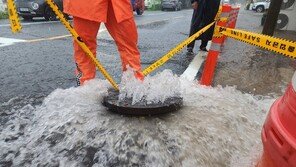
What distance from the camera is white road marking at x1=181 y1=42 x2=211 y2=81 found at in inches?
190

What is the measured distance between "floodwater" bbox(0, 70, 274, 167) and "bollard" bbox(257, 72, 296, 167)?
0.79 m

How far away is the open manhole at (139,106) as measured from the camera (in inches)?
112

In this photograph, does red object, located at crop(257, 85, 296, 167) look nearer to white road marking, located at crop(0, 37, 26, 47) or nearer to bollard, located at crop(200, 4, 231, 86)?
bollard, located at crop(200, 4, 231, 86)

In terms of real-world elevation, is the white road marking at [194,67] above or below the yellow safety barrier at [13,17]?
below

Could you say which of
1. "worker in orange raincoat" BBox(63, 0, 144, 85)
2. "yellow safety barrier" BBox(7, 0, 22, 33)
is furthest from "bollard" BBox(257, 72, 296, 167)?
"yellow safety barrier" BBox(7, 0, 22, 33)

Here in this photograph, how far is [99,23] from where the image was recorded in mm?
3342

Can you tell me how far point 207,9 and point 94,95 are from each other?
459 cm

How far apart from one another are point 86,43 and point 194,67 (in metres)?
2.51

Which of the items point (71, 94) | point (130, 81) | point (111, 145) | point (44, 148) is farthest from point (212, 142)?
point (71, 94)

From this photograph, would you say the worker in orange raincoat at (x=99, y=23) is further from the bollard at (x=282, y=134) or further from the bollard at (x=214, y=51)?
the bollard at (x=282, y=134)

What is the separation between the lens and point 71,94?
338 cm

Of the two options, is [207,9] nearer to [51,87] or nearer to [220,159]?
[51,87]

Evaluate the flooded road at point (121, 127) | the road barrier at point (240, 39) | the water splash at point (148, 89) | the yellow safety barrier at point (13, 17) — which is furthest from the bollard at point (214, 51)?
the yellow safety barrier at point (13, 17)

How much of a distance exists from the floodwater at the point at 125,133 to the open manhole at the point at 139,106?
2.1 inches
